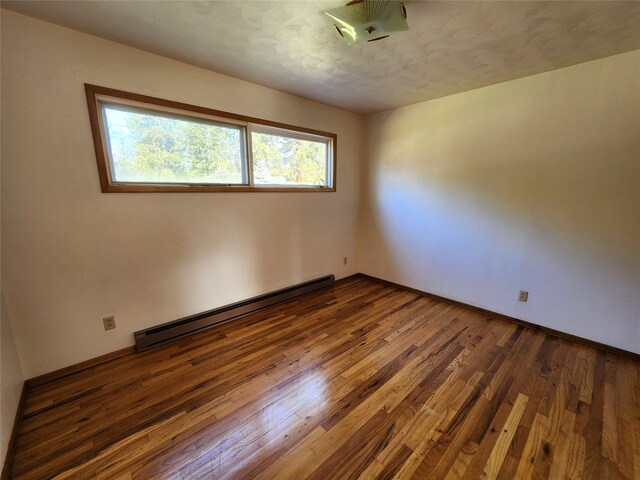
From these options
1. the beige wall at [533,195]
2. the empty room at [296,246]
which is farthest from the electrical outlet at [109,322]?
the beige wall at [533,195]

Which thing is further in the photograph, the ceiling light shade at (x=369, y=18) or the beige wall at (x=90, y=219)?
the beige wall at (x=90, y=219)

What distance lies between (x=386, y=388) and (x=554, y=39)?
2612 mm

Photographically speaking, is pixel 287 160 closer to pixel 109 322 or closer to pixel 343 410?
pixel 109 322

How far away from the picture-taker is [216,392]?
1.72 m

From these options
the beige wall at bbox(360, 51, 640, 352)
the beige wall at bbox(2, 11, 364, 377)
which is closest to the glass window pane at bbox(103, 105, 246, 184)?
the beige wall at bbox(2, 11, 364, 377)

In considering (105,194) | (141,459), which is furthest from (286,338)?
(105,194)

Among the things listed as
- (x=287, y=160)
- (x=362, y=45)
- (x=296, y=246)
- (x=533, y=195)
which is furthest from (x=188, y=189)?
(x=533, y=195)

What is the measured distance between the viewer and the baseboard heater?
7.01 ft

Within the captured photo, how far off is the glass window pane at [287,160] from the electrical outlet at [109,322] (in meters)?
1.69

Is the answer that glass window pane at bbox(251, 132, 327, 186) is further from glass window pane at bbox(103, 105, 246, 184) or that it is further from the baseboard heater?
the baseboard heater

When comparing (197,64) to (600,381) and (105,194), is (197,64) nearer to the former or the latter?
(105,194)

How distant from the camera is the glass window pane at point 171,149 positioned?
193cm

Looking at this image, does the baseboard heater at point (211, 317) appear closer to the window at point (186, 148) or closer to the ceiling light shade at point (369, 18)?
the window at point (186, 148)

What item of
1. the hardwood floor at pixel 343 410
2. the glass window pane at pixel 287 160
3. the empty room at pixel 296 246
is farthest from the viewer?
the glass window pane at pixel 287 160
